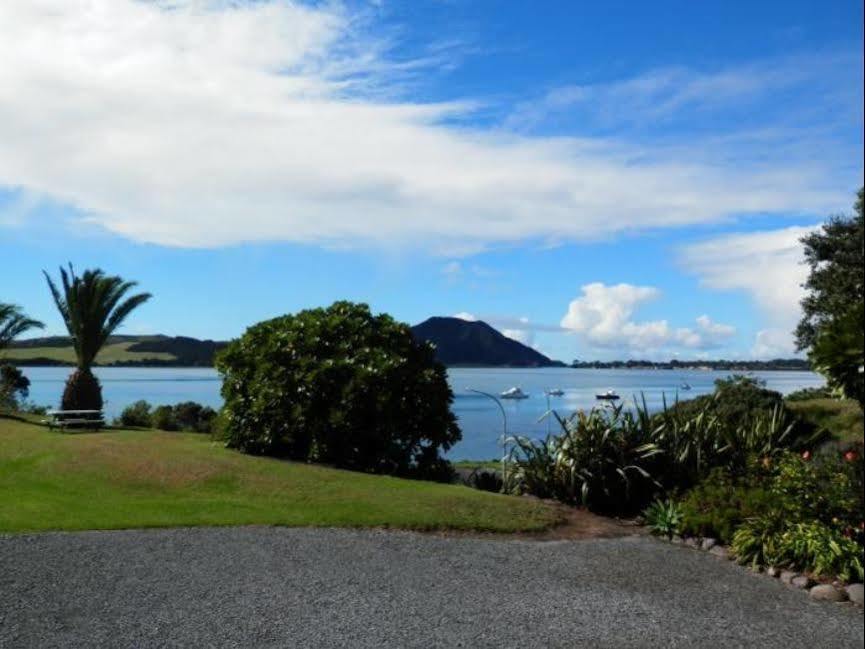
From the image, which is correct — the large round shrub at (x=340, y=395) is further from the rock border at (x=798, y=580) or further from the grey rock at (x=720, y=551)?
the grey rock at (x=720, y=551)

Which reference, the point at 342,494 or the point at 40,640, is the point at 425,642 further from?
the point at 342,494

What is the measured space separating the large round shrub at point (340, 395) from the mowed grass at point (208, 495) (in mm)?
879

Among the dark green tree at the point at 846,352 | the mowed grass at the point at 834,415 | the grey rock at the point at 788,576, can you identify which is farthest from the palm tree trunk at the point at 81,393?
the dark green tree at the point at 846,352

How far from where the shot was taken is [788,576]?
30.5 feet

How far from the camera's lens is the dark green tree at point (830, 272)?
2683 cm

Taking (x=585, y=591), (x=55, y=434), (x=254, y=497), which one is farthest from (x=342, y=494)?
(x=55, y=434)

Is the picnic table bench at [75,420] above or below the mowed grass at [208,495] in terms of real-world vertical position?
above

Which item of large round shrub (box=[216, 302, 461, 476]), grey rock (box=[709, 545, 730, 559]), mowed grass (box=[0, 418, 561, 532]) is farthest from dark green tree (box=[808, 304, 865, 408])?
large round shrub (box=[216, 302, 461, 476])

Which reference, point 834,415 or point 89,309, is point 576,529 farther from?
point 89,309

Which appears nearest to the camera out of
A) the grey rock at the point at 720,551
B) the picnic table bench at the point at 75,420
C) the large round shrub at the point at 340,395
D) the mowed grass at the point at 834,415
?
the grey rock at the point at 720,551

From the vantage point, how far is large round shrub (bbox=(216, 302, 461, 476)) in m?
16.5

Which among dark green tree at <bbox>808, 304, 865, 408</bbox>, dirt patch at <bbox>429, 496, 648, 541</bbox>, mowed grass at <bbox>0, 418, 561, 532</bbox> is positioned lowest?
dirt patch at <bbox>429, 496, 648, 541</bbox>

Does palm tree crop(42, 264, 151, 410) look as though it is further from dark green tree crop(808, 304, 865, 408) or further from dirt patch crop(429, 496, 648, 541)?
dark green tree crop(808, 304, 865, 408)

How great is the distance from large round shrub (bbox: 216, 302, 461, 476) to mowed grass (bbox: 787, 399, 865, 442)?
8225 millimetres
